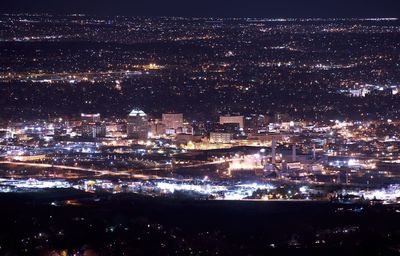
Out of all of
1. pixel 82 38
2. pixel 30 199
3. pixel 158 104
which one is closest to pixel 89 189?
pixel 30 199

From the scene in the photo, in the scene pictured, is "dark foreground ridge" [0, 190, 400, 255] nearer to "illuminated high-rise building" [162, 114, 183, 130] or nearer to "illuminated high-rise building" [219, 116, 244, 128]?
"illuminated high-rise building" [162, 114, 183, 130]

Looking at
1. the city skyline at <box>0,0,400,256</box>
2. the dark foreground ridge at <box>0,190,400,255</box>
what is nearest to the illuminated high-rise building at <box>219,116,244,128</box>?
the city skyline at <box>0,0,400,256</box>

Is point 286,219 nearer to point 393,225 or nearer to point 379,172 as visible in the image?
point 393,225

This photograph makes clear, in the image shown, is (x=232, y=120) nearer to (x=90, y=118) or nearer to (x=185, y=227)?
(x=90, y=118)

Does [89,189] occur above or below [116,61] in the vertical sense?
below

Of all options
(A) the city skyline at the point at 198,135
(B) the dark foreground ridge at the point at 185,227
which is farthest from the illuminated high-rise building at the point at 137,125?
(B) the dark foreground ridge at the point at 185,227

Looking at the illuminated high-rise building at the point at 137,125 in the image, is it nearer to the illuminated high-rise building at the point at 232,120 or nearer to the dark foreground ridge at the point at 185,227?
the illuminated high-rise building at the point at 232,120

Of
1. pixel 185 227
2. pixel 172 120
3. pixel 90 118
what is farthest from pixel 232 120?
pixel 185 227
